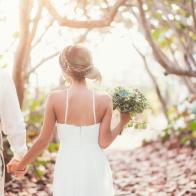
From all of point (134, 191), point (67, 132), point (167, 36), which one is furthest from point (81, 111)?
point (167, 36)

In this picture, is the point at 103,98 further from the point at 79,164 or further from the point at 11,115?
the point at 11,115

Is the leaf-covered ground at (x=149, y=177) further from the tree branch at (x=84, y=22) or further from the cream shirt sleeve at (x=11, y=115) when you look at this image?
the cream shirt sleeve at (x=11, y=115)

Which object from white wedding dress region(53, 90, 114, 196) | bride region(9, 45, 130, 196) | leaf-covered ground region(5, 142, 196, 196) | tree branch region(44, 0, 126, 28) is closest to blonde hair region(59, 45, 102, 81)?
bride region(9, 45, 130, 196)

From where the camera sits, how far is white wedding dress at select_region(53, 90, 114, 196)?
4348mm

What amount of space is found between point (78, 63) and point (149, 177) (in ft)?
16.9

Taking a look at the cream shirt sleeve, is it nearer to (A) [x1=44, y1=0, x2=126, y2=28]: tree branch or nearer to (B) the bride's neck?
(B) the bride's neck

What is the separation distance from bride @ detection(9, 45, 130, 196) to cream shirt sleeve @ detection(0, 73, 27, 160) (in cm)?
11

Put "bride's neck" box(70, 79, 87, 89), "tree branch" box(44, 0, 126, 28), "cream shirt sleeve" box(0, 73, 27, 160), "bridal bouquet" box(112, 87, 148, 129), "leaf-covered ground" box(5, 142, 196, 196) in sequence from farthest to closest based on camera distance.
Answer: "leaf-covered ground" box(5, 142, 196, 196) → "tree branch" box(44, 0, 126, 28) → "bridal bouquet" box(112, 87, 148, 129) → "bride's neck" box(70, 79, 87, 89) → "cream shirt sleeve" box(0, 73, 27, 160)

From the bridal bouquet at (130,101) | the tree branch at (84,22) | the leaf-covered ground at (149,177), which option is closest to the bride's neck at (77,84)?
the bridal bouquet at (130,101)

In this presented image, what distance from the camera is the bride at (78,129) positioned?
4.28 meters

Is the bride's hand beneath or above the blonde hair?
beneath

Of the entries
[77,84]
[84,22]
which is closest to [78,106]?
[77,84]

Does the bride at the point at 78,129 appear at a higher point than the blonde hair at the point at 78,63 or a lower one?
lower

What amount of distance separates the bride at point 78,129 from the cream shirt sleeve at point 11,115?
0.11 m
